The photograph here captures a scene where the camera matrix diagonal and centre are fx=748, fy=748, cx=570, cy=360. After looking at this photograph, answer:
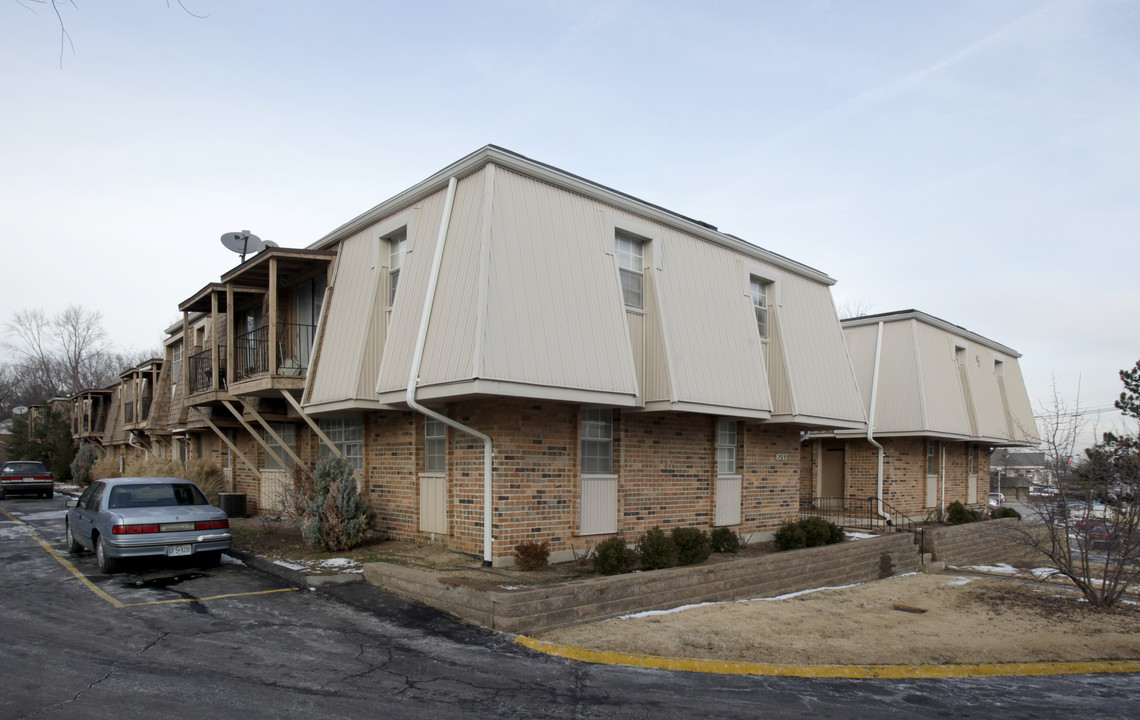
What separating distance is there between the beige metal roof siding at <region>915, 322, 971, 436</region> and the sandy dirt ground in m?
10.0

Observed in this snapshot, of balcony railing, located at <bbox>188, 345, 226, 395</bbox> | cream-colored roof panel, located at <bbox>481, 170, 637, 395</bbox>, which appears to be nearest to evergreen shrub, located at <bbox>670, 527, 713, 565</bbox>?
cream-colored roof panel, located at <bbox>481, 170, 637, 395</bbox>

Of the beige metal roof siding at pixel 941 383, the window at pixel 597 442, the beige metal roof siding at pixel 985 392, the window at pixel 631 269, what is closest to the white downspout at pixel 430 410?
the window at pixel 597 442

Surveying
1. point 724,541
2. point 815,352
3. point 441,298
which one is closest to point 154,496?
point 441,298

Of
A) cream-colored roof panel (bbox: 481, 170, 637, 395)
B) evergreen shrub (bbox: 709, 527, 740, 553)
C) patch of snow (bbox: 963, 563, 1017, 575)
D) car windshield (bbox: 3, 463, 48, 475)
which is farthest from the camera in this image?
car windshield (bbox: 3, 463, 48, 475)

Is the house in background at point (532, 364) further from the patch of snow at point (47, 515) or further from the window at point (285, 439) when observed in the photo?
the patch of snow at point (47, 515)

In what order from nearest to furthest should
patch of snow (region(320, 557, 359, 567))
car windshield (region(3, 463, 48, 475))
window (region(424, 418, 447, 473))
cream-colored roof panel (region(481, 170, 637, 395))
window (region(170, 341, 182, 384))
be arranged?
cream-colored roof panel (region(481, 170, 637, 395)) → patch of snow (region(320, 557, 359, 567)) → window (region(424, 418, 447, 473)) → window (region(170, 341, 182, 384)) → car windshield (region(3, 463, 48, 475))

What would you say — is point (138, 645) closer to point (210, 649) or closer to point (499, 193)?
point (210, 649)

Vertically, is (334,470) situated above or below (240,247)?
below

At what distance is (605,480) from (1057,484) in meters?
7.13

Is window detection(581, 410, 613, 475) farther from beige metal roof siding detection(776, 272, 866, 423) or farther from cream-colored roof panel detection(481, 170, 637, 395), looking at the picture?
beige metal roof siding detection(776, 272, 866, 423)

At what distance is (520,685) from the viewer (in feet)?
21.0

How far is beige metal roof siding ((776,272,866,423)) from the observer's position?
16172mm

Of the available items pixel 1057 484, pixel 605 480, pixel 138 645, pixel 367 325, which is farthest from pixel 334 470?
pixel 1057 484

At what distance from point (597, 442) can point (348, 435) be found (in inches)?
210
